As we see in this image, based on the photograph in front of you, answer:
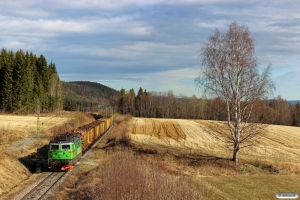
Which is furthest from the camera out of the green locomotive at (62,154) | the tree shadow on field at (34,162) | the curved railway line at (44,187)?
the tree shadow on field at (34,162)

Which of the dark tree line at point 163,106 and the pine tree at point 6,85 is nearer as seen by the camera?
the pine tree at point 6,85

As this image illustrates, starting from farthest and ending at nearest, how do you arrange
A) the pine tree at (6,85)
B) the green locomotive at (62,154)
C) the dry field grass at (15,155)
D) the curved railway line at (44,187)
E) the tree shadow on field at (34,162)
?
the pine tree at (6,85) < the tree shadow on field at (34,162) < the green locomotive at (62,154) < the dry field grass at (15,155) < the curved railway line at (44,187)

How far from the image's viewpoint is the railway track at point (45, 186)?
1945 cm

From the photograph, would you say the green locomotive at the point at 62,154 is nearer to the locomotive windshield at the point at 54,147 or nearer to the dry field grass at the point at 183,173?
the locomotive windshield at the point at 54,147

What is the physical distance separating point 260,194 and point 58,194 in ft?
40.5

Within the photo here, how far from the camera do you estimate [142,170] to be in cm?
1388

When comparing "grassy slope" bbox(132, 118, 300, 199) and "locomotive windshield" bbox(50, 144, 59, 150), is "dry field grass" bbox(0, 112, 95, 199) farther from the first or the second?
"grassy slope" bbox(132, 118, 300, 199)

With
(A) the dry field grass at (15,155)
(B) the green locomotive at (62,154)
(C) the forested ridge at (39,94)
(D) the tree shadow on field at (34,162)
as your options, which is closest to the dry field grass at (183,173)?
(A) the dry field grass at (15,155)

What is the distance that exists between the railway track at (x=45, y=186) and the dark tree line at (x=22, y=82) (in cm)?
6214

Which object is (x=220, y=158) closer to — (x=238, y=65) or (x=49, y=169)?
(x=238, y=65)

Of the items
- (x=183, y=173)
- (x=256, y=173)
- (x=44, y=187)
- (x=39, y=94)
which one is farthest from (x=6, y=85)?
(x=256, y=173)

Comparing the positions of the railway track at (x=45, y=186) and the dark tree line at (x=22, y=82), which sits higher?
the dark tree line at (x=22, y=82)

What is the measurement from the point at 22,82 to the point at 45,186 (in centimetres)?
6854

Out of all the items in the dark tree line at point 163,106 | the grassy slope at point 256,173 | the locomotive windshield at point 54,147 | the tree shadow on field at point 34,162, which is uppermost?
the dark tree line at point 163,106
